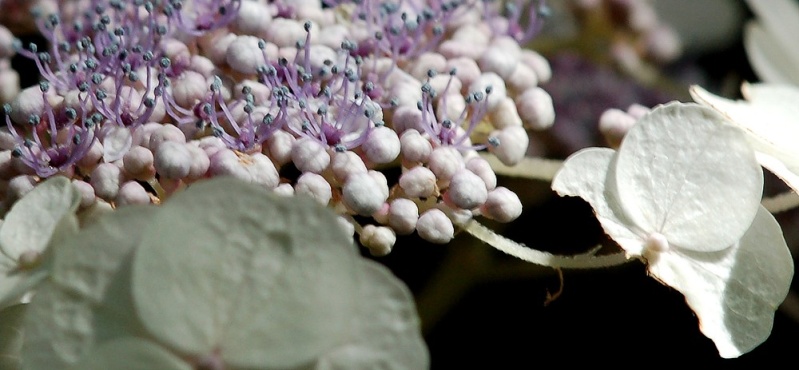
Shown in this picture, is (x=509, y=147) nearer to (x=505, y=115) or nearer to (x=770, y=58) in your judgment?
(x=505, y=115)

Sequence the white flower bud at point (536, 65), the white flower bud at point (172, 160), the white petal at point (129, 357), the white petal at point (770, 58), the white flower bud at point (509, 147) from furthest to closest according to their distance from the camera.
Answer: the white petal at point (770, 58), the white flower bud at point (536, 65), the white flower bud at point (509, 147), the white flower bud at point (172, 160), the white petal at point (129, 357)

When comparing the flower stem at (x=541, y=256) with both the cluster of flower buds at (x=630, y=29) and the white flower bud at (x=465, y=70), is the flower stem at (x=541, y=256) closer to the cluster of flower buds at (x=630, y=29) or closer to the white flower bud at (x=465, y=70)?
the white flower bud at (x=465, y=70)

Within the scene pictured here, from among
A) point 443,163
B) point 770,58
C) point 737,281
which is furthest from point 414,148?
point 770,58

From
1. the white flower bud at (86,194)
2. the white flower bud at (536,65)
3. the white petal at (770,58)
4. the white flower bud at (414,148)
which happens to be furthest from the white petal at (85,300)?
the white petal at (770,58)

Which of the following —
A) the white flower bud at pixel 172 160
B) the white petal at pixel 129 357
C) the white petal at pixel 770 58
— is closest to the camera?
the white petal at pixel 129 357

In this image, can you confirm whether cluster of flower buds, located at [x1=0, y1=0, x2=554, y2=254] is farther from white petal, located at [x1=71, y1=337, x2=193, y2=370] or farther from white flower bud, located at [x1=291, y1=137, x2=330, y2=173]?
white petal, located at [x1=71, y1=337, x2=193, y2=370]

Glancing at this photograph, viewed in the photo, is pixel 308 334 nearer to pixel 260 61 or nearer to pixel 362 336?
pixel 362 336
